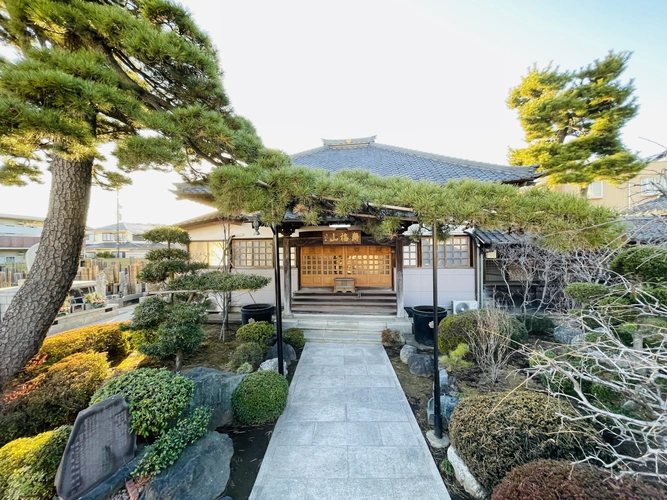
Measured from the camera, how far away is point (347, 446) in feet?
10.8

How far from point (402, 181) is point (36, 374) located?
6256 mm

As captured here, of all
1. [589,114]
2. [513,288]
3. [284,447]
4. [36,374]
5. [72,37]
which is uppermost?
[589,114]

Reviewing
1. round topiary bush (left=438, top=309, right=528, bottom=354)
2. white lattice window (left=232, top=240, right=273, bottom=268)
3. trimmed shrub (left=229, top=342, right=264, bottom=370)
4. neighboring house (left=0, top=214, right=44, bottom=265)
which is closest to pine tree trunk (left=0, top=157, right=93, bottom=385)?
trimmed shrub (left=229, top=342, right=264, bottom=370)

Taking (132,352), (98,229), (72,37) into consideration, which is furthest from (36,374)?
(98,229)

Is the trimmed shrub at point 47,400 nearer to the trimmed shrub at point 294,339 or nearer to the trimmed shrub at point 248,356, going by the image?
the trimmed shrub at point 248,356

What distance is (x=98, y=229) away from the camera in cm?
3653

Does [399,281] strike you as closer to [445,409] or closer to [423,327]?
[423,327]

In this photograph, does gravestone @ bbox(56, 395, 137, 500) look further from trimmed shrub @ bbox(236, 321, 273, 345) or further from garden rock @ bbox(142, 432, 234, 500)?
trimmed shrub @ bbox(236, 321, 273, 345)

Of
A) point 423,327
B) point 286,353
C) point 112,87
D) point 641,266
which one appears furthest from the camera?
point 423,327

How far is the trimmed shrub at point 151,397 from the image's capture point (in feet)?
9.31

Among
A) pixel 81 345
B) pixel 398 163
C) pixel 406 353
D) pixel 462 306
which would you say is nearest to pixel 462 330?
pixel 406 353

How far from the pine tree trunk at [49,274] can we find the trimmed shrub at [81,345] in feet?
1.46

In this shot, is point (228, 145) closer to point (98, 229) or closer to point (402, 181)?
point (402, 181)

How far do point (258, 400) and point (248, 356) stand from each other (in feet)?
5.34
